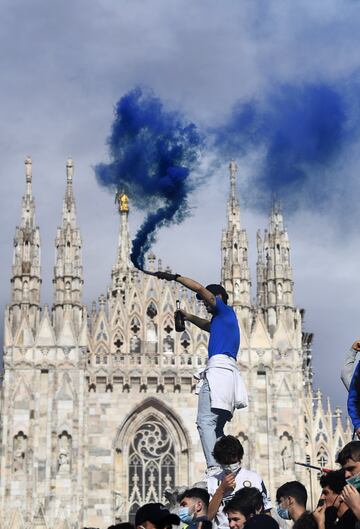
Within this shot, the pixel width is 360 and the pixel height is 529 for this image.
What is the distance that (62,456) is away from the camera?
33.0 metres

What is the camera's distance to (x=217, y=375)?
33.7 ft

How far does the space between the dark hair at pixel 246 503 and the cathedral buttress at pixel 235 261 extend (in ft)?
90.5

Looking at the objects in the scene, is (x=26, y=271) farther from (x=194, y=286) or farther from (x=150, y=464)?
(x=194, y=286)

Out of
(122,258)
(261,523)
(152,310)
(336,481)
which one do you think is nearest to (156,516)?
(261,523)

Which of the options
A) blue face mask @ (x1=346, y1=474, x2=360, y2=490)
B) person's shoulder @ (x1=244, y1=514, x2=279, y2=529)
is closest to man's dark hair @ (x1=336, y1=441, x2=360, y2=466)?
blue face mask @ (x1=346, y1=474, x2=360, y2=490)

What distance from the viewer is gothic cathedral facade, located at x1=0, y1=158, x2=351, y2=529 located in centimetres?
3297

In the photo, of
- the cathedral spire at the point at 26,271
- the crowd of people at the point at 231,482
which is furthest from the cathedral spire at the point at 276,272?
the crowd of people at the point at 231,482

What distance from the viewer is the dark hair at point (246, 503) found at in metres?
7.42

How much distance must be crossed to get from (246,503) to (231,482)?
2.86 feet

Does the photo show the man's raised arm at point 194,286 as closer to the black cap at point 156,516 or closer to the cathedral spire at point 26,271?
the black cap at point 156,516

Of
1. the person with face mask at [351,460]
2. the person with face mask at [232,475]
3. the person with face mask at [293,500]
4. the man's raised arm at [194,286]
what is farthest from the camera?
the man's raised arm at [194,286]

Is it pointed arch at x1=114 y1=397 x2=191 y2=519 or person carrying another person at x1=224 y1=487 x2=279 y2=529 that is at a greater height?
pointed arch at x1=114 y1=397 x2=191 y2=519

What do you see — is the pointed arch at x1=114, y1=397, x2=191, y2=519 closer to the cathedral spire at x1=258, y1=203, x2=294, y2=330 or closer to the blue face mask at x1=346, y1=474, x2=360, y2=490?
the cathedral spire at x1=258, y1=203, x2=294, y2=330

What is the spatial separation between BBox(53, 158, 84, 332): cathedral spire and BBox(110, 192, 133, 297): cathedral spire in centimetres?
334
